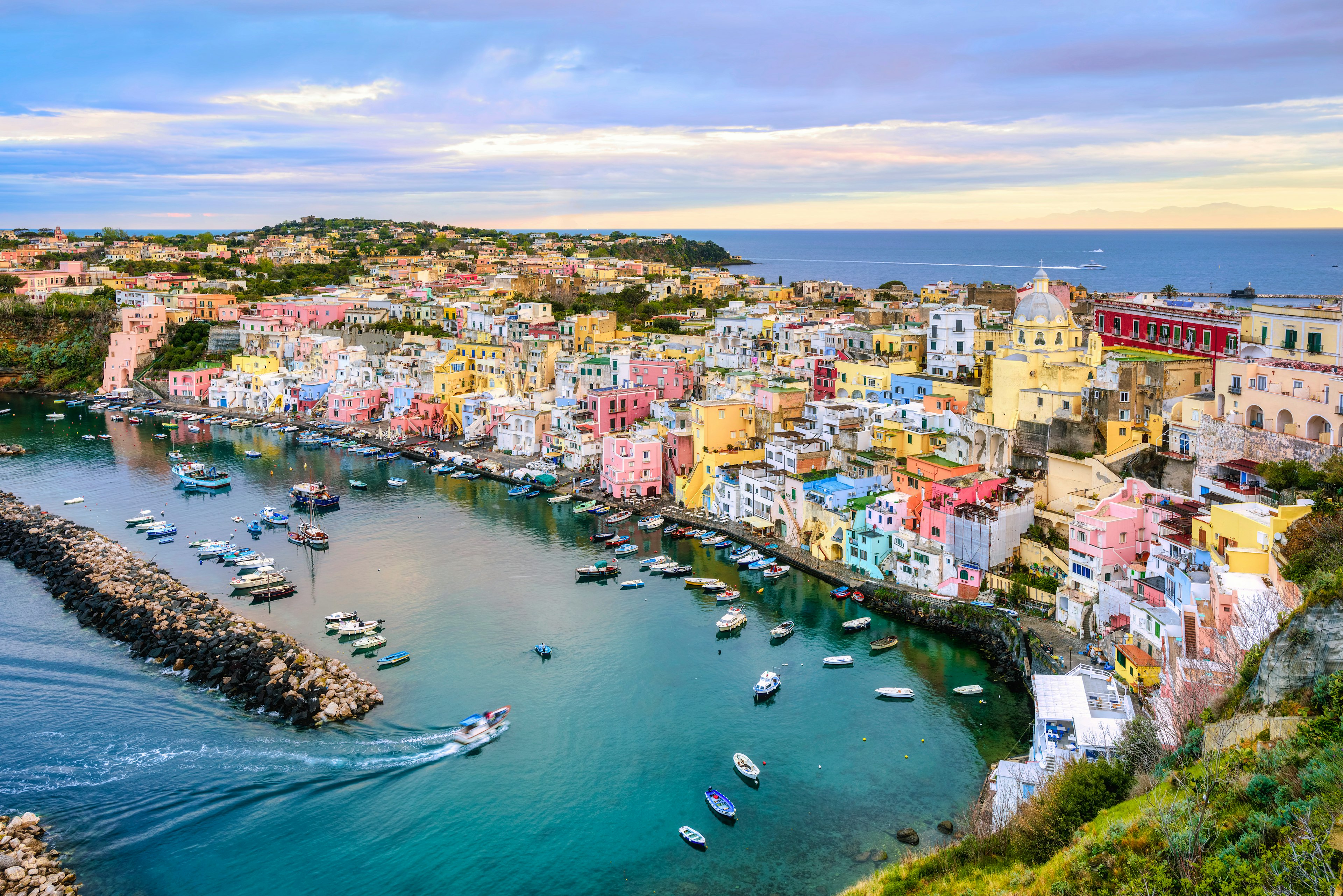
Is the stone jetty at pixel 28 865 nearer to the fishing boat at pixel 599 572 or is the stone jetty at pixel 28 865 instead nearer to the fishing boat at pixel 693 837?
the fishing boat at pixel 693 837

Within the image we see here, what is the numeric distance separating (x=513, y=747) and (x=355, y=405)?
28258 millimetres

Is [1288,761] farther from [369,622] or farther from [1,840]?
[369,622]

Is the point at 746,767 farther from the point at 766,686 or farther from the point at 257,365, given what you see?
the point at 257,365

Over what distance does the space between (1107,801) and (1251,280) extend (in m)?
78.0

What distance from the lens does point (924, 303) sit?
40.2 meters

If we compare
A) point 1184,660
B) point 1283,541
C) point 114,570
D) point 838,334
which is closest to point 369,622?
point 114,570

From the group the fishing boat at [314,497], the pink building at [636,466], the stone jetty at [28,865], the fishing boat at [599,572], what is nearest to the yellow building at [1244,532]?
the fishing boat at [599,572]

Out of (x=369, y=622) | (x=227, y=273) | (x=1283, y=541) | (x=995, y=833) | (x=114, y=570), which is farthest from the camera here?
(x=227, y=273)

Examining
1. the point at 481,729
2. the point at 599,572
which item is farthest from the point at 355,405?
the point at 481,729

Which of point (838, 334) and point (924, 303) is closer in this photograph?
point (838, 334)

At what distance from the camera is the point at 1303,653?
8.96 m

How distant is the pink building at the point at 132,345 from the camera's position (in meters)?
49.6

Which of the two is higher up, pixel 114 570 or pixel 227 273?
pixel 227 273

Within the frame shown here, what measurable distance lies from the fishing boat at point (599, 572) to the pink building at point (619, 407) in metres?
8.94
